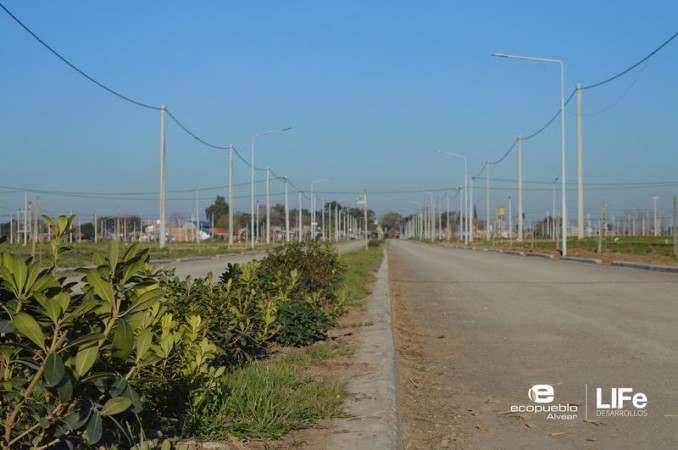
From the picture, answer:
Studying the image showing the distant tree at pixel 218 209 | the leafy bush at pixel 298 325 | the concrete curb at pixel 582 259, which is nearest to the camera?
the leafy bush at pixel 298 325

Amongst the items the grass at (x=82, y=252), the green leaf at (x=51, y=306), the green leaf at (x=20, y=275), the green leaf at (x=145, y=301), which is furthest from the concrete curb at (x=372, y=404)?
the green leaf at (x=20, y=275)

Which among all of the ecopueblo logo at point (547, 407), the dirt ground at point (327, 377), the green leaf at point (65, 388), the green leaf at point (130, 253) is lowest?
the ecopueblo logo at point (547, 407)

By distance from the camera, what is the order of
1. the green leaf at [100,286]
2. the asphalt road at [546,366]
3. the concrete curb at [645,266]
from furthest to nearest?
the concrete curb at [645,266] → the asphalt road at [546,366] → the green leaf at [100,286]

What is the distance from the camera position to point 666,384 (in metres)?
6.84

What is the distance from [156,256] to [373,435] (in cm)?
3328

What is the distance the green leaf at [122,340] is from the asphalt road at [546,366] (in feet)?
9.00

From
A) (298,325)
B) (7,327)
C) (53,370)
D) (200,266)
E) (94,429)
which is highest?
(7,327)

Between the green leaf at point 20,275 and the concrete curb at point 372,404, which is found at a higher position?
the green leaf at point 20,275

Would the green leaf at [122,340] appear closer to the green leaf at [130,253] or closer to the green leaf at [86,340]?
the green leaf at [86,340]

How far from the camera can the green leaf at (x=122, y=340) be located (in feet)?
10.3

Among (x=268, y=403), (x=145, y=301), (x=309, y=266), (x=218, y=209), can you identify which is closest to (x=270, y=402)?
(x=268, y=403)

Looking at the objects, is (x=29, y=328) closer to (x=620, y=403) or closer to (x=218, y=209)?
(x=620, y=403)

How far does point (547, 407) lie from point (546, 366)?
1.75 m

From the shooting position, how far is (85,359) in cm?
301
